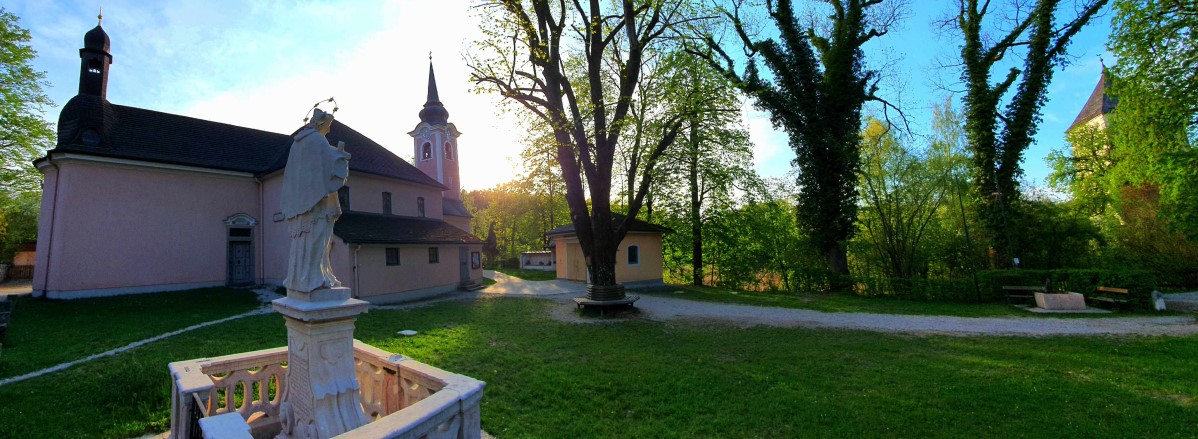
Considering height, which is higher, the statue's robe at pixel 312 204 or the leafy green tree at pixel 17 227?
the leafy green tree at pixel 17 227

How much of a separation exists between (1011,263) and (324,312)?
22533mm

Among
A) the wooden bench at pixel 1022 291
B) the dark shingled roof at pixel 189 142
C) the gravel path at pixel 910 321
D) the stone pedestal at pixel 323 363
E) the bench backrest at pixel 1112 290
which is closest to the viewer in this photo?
the stone pedestal at pixel 323 363

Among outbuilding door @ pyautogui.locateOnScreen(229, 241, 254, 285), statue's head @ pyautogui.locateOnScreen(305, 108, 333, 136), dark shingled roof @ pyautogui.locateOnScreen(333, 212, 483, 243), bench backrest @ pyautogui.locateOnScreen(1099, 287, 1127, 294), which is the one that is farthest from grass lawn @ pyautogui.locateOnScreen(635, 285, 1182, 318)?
outbuilding door @ pyautogui.locateOnScreen(229, 241, 254, 285)

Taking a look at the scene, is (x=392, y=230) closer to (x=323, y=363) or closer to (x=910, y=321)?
(x=323, y=363)

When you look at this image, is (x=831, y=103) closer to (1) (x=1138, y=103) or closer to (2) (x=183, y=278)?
(1) (x=1138, y=103)

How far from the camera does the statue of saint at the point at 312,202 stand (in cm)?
386

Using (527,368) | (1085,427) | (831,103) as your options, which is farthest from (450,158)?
(1085,427)

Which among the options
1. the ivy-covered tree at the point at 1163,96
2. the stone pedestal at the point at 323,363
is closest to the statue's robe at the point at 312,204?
the stone pedestal at the point at 323,363

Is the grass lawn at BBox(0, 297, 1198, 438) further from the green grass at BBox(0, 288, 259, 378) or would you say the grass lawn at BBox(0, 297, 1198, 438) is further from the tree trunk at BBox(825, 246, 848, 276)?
the tree trunk at BBox(825, 246, 848, 276)

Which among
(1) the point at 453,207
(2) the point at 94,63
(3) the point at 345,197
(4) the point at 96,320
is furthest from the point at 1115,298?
(2) the point at 94,63

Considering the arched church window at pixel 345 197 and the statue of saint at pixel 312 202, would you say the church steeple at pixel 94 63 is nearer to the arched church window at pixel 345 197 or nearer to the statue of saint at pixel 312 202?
the arched church window at pixel 345 197

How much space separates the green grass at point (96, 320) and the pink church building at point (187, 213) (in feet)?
4.21

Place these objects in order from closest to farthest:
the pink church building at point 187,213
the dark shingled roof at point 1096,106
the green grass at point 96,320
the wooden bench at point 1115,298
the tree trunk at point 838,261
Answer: the green grass at point 96,320 < the wooden bench at point 1115,298 < the pink church building at point 187,213 < the tree trunk at point 838,261 < the dark shingled roof at point 1096,106

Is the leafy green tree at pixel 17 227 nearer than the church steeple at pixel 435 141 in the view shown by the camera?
Yes
